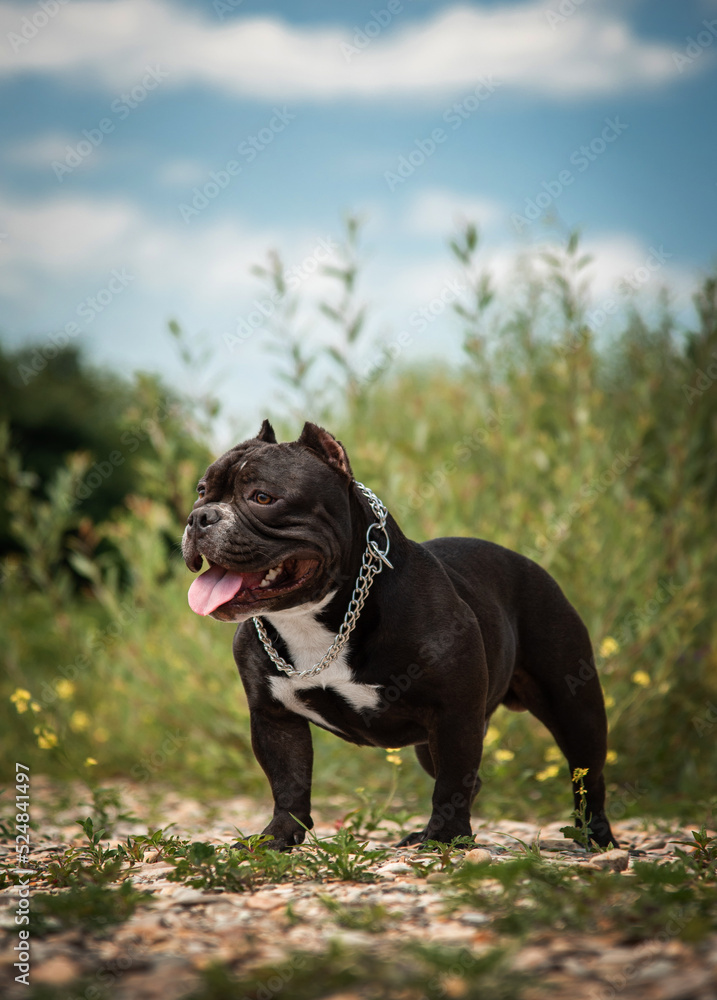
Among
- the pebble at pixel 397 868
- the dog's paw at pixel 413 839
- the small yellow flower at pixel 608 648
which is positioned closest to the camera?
the pebble at pixel 397 868

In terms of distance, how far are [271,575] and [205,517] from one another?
0.28 meters

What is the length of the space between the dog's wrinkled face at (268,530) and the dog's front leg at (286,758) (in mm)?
551

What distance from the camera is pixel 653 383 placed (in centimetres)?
644

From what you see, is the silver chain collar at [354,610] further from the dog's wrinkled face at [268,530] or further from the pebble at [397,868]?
the pebble at [397,868]

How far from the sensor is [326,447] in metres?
3.21

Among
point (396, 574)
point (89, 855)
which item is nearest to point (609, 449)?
point (396, 574)

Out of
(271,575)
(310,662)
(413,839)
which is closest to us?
(271,575)

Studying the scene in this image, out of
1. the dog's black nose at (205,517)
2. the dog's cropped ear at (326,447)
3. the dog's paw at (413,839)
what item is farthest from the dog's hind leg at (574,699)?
the dog's black nose at (205,517)

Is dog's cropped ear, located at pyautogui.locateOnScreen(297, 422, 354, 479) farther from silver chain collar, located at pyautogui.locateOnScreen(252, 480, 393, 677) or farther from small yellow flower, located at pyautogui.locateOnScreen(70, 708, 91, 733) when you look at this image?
small yellow flower, located at pyautogui.locateOnScreen(70, 708, 91, 733)

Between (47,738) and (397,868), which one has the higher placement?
(397,868)

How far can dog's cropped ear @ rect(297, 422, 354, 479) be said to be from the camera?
10.4 ft

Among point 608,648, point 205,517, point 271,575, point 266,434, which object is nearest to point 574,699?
point 608,648

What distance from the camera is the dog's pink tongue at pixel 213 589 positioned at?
2957 mm

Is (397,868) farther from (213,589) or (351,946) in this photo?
(213,589)
